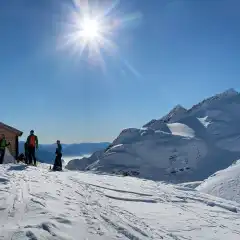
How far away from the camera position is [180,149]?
401 ft

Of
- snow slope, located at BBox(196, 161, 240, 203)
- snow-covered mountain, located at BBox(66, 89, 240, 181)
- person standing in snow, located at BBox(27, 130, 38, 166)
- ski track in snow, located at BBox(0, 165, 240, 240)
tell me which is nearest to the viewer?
ski track in snow, located at BBox(0, 165, 240, 240)

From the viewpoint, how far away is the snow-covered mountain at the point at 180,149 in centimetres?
10988

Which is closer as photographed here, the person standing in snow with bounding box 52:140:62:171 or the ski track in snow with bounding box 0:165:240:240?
the ski track in snow with bounding box 0:165:240:240

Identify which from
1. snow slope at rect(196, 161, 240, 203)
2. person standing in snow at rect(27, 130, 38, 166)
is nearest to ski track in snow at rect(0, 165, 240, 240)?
person standing in snow at rect(27, 130, 38, 166)

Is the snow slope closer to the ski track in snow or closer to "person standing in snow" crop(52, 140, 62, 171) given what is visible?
"person standing in snow" crop(52, 140, 62, 171)

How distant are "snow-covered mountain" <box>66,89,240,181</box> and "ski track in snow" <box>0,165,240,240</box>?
8934cm

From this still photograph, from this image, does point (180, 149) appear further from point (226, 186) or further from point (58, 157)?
point (58, 157)

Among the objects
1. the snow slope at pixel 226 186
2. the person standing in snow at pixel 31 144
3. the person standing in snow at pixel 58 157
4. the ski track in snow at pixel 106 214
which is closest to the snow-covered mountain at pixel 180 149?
the snow slope at pixel 226 186

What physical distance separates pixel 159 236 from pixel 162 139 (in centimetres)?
12139

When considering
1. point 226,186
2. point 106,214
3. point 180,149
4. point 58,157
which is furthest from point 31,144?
point 180,149

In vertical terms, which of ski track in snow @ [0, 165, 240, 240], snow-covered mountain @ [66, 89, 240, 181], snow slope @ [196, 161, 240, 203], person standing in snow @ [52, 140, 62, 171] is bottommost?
ski track in snow @ [0, 165, 240, 240]

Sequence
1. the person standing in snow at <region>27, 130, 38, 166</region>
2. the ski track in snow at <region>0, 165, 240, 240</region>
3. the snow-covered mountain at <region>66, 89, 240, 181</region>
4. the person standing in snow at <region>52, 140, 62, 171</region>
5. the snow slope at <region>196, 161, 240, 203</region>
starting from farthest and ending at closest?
1. the snow-covered mountain at <region>66, 89, 240, 181</region>
2. the snow slope at <region>196, 161, 240, 203</region>
3. the person standing in snow at <region>52, 140, 62, 171</region>
4. the person standing in snow at <region>27, 130, 38, 166</region>
5. the ski track in snow at <region>0, 165, 240, 240</region>

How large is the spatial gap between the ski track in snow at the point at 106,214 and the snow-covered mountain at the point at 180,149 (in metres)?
89.3

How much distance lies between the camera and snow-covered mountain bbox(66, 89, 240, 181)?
110 m
